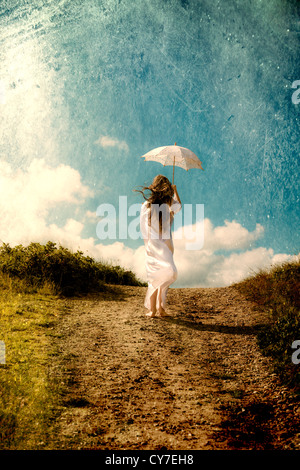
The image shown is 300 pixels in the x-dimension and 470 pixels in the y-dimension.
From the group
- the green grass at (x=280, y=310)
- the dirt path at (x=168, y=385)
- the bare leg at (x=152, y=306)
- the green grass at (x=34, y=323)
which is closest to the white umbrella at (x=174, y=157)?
the bare leg at (x=152, y=306)

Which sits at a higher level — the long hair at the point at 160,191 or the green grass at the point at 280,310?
the long hair at the point at 160,191

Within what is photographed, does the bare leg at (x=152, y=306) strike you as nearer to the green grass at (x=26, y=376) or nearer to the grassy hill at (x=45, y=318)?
the grassy hill at (x=45, y=318)

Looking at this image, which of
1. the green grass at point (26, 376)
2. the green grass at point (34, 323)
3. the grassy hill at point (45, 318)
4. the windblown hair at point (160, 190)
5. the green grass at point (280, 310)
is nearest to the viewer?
the green grass at point (26, 376)

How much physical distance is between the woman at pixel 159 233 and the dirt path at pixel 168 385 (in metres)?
1.00

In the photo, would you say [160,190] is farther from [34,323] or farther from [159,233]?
[34,323]

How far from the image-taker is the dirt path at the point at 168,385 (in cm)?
460

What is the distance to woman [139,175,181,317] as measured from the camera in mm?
9125

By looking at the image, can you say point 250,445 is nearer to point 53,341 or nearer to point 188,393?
point 188,393

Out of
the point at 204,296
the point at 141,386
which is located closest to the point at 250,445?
the point at 141,386

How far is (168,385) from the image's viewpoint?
5980 mm

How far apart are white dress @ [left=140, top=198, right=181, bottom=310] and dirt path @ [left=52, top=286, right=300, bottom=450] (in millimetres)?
968

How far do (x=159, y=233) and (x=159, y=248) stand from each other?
36 centimetres

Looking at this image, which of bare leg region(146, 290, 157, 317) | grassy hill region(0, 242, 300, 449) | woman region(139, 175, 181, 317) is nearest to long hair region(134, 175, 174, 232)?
woman region(139, 175, 181, 317)

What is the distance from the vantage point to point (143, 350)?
7434 millimetres
